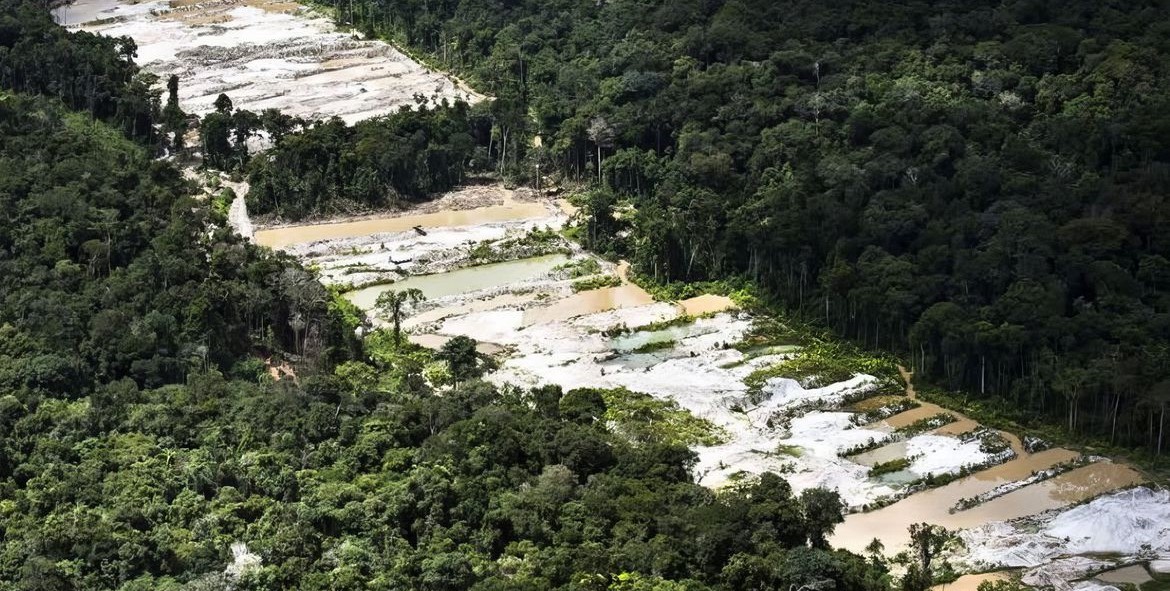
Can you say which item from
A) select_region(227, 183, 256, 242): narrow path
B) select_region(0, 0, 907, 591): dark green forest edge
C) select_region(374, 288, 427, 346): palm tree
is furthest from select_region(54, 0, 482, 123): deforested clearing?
select_region(0, 0, 907, 591): dark green forest edge

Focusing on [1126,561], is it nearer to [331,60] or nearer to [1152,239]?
[1152,239]

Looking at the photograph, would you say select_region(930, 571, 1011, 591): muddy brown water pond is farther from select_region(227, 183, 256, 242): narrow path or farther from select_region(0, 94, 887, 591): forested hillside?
select_region(227, 183, 256, 242): narrow path

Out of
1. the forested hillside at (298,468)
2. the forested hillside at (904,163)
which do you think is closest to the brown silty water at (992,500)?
the forested hillside at (904,163)

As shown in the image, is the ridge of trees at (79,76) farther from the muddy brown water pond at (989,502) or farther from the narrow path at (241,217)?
the muddy brown water pond at (989,502)

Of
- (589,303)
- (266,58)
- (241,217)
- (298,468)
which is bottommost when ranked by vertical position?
(298,468)

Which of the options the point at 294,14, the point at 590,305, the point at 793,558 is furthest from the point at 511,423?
the point at 294,14

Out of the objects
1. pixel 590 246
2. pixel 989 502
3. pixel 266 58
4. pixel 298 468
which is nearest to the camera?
pixel 298 468

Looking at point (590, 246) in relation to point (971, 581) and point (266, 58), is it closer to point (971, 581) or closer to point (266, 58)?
point (971, 581)

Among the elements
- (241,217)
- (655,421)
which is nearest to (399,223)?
(241,217)
